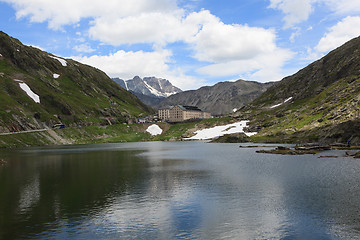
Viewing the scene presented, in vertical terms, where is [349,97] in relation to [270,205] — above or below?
above

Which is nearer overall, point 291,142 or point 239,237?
point 239,237

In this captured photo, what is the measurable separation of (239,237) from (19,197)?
3570cm

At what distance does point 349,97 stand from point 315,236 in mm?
198268

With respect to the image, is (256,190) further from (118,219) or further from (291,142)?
(291,142)

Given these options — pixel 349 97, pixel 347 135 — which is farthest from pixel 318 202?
pixel 349 97

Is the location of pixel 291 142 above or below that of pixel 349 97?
below

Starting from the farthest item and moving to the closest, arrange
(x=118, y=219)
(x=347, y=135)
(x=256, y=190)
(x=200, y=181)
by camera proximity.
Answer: (x=347, y=135)
(x=200, y=181)
(x=256, y=190)
(x=118, y=219)

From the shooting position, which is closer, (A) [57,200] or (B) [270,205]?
(B) [270,205]

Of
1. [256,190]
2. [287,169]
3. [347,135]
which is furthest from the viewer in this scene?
[347,135]

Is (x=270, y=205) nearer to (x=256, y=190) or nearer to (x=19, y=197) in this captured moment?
(x=256, y=190)

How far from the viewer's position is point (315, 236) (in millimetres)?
28125

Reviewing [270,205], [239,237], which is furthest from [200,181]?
[239,237]

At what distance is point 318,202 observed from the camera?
130 ft

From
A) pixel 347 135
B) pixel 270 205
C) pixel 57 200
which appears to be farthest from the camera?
→ pixel 347 135
